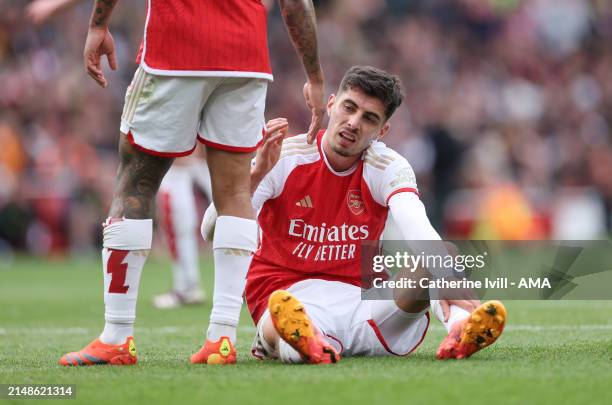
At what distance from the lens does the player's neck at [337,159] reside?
5109 millimetres

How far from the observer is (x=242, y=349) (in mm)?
5582

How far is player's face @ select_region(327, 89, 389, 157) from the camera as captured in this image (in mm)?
5000

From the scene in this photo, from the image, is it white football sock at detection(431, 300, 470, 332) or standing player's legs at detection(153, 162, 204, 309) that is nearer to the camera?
white football sock at detection(431, 300, 470, 332)

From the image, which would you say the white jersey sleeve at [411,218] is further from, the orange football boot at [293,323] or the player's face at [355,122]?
the orange football boot at [293,323]

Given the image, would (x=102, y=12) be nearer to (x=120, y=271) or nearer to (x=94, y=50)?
(x=94, y=50)

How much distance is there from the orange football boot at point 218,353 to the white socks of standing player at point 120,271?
32 cm

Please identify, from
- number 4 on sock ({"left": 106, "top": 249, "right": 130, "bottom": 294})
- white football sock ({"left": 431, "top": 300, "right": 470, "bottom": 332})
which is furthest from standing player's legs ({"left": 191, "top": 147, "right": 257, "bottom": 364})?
white football sock ({"left": 431, "top": 300, "right": 470, "bottom": 332})

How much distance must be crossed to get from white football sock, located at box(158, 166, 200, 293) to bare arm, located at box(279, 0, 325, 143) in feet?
13.8

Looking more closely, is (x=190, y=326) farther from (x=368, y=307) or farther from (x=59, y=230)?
(x=59, y=230)

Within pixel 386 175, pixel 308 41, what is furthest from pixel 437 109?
pixel 308 41

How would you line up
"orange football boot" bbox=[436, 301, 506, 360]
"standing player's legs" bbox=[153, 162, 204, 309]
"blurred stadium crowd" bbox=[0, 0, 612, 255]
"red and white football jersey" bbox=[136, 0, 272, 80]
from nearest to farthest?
"orange football boot" bbox=[436, 301, 506, 360], "red and white football jersey" bbox=[136, 0, 272, 80], "standing player's legs" bbox=[153, 162, 204, 309], "blurred stadium crowd" bbox=[0, 0, 612, 255]

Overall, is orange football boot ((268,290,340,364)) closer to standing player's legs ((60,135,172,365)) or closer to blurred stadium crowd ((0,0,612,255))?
standing player's legs ((60,135,172,365))

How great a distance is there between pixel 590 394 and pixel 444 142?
13181 millimetres

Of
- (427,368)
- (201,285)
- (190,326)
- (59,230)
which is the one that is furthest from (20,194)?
(427,368)
